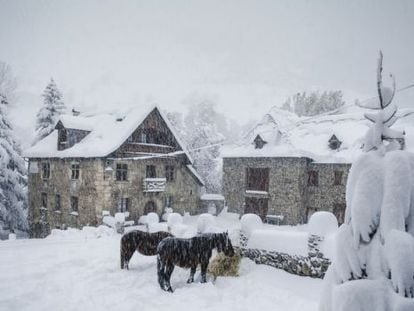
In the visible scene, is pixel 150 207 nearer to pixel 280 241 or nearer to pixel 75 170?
pixel 75 170

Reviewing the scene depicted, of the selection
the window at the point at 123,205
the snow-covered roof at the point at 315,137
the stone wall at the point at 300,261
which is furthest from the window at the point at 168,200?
the stone wall at the point at 300,261

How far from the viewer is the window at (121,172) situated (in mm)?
24109

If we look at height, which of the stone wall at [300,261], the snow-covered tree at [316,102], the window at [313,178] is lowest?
the stone wall at [300,261]

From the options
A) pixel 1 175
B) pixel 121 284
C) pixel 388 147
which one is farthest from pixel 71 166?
pixel 388 147

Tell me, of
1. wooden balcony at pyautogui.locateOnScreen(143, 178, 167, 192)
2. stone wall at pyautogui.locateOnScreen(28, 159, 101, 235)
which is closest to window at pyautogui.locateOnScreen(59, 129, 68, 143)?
stone wall at pyautogui.locateOnScreen(28, 159, 101, 235)

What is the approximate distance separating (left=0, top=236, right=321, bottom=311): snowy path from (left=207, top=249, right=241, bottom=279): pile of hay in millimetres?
350

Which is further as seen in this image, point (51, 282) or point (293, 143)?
point (293, 143)

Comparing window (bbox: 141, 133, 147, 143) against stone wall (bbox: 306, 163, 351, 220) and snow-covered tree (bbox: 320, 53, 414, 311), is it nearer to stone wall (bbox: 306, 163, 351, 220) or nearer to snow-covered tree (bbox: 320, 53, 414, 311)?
stone wall (bbox: 306, 163, 351, 220)

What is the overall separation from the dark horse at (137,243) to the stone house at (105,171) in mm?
12916

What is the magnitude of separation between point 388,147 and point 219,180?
3526 cm

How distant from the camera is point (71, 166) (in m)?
24.7

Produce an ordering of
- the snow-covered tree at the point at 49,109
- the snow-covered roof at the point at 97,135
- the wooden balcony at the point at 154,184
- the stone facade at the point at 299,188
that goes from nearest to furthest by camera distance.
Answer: the snow-covered roof at the point at 97,135
the stone facade at the point at 299,188
the wooden balcony at the point at 154,184
the snow-covered tree at the point at 49,109

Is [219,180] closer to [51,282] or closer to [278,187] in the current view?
[278,187]

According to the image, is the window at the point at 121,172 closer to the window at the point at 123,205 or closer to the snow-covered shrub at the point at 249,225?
the window at the point at 123,205
